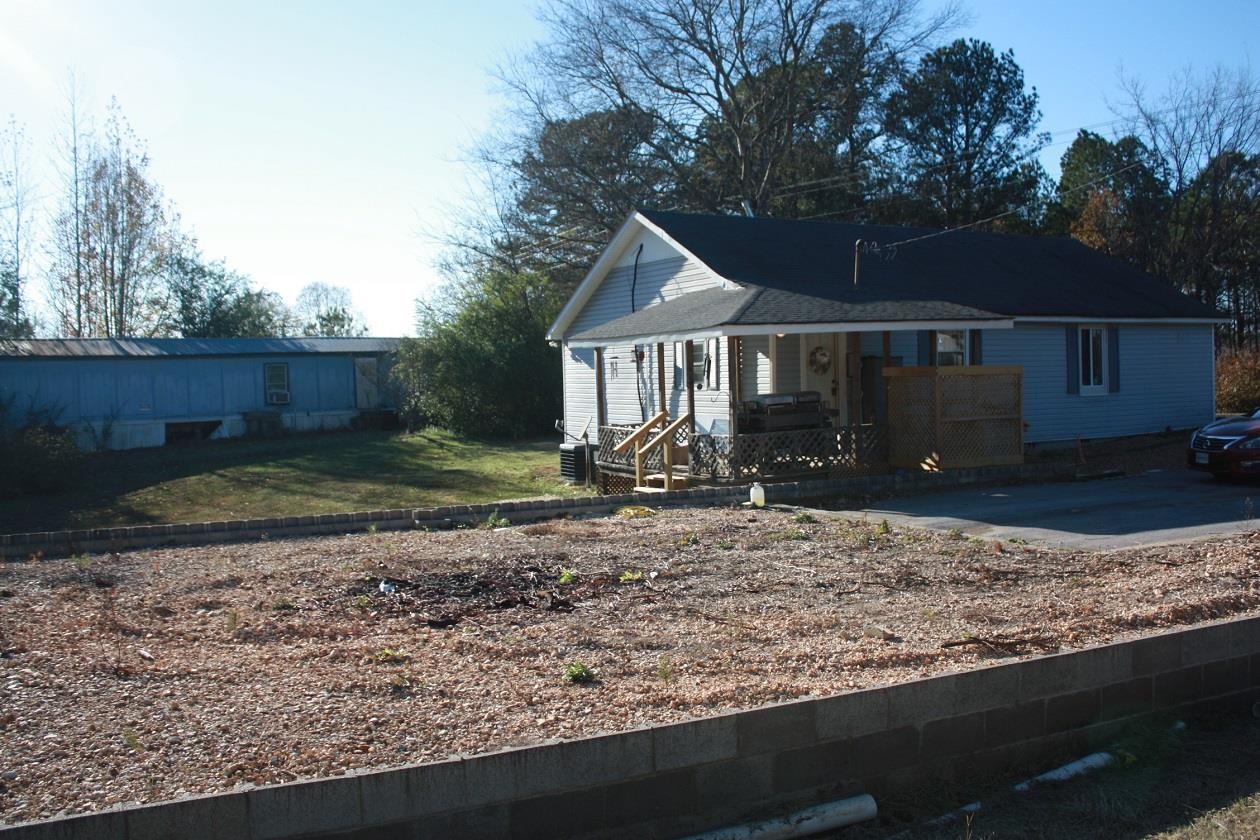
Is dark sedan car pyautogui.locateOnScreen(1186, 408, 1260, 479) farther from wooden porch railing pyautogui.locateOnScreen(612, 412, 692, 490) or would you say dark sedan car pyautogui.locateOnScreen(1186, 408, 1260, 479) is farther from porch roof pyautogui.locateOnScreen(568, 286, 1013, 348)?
wooden porch railing pyautogui.locateOnScreen(612, 412, 692, 490)

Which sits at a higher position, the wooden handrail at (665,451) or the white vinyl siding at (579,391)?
the white vinyl siding at (579,391)

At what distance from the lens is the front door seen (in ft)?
66.2

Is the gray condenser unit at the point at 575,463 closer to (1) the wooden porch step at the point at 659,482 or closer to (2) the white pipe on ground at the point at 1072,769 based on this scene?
(1) the wooden porch step at the point at 659,482

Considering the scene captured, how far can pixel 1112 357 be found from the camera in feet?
77.5

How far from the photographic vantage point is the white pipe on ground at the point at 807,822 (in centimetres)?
521

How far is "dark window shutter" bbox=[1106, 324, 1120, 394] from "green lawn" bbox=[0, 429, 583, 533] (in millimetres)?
11537

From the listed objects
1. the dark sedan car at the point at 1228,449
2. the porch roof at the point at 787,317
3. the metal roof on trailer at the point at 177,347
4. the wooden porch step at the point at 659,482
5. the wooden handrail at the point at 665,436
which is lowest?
the wooden porch step at the point at 659,482

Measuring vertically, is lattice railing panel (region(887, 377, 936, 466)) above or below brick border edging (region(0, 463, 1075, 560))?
above

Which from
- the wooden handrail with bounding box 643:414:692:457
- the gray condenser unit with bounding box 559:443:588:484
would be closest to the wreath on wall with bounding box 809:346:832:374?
the wooden handrail with bounding box 643:414:692:457

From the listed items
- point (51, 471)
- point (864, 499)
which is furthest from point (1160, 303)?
point (51, 471)

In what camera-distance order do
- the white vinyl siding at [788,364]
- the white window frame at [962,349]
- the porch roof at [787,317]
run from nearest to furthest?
the porch roof at [787,317], the white vinyl siding at [788,364], the white window frame at [962,349]

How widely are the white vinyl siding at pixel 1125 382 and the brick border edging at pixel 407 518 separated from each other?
19.8 feet

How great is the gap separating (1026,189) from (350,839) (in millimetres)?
45875

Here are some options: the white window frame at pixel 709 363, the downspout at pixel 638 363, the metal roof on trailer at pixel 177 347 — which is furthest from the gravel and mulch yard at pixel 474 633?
the metal roof on trailer at pixel 177 347
